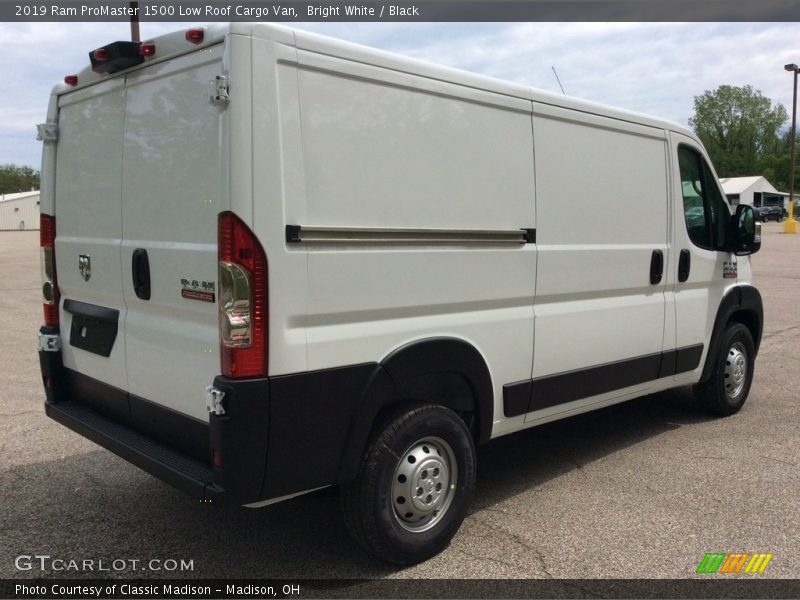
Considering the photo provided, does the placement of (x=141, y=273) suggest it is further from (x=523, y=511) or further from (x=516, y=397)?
(x=523, y=511)

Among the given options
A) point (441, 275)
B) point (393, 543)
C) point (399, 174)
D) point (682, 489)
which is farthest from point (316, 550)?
point (682, 489)

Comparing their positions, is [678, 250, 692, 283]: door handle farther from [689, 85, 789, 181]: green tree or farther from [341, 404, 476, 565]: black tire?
[689, 85, 789, 181]: green tree

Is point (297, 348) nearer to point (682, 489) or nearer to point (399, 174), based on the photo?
Result: point (399, 174)

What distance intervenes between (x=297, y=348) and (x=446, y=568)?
1301 mm

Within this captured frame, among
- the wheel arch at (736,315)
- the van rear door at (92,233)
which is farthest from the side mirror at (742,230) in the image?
the van rear door at (92,233)

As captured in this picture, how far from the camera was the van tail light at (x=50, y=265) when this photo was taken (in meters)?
4.12

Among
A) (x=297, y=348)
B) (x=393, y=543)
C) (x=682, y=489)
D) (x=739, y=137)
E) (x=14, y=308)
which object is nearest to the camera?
(x=297, y=348)

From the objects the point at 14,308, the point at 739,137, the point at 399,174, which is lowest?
the point at 14,308

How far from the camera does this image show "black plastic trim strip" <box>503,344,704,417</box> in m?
3.99

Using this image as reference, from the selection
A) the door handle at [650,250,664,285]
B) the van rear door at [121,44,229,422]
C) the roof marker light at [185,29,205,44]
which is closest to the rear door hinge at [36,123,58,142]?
the van rear door at [121,44,229,422]

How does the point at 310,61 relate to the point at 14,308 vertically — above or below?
above

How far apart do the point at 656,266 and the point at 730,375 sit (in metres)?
1.54

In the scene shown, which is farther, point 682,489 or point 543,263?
point 682,489

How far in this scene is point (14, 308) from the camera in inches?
473
